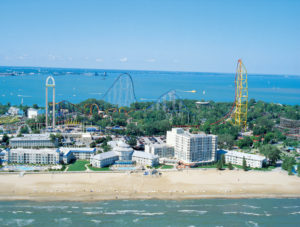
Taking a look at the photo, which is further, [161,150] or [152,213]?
[161,150]

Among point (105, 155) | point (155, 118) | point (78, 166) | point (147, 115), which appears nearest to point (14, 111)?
point (147, 115)

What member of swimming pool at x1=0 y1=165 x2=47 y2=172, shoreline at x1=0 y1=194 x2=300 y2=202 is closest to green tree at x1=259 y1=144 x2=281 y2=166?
shoreline at x1=0 y1=194 x2=300 y2=202

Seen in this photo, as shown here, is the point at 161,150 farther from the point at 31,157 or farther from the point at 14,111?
the point at 14,111

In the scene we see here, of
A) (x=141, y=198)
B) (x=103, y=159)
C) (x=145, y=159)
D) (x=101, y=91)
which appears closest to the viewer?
(x=141, y=198)

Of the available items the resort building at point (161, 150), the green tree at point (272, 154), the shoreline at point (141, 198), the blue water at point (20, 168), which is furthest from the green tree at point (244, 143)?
the blue water at point (20, 168)

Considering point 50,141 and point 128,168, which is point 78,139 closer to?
point 50,141

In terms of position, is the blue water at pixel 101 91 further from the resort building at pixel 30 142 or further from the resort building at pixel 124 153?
the resort building at pixel 124 153
